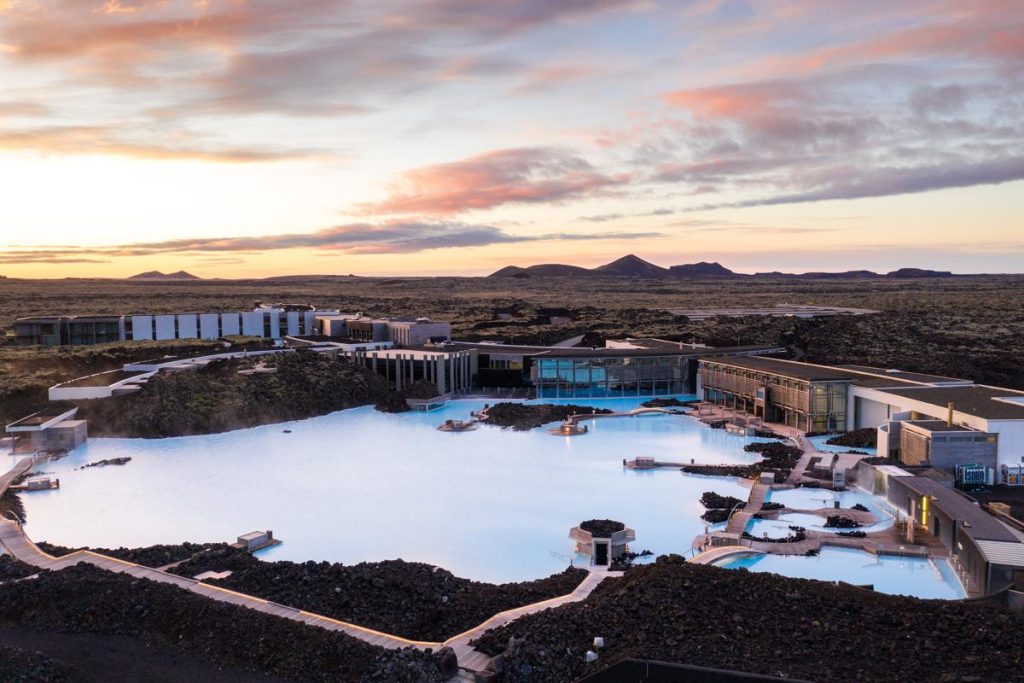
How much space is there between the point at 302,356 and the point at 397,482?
19.7m

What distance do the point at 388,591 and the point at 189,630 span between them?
138 inches

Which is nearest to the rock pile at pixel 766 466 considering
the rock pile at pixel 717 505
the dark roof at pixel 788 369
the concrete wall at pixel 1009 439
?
the rock pile at pixel 717 505

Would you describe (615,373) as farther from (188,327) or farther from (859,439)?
(188,327)

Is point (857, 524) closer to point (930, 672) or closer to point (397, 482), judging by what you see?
point (930, 672)

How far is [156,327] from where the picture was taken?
57.8 metres

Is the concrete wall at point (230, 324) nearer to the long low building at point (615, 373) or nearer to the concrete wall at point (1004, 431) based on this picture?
the long low building at point (615, 373)

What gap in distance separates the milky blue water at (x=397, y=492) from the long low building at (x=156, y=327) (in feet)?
87.7

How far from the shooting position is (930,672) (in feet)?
36.8

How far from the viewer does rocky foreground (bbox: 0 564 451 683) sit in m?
11.9

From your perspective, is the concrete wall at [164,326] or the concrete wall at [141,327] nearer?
the concrete wall at [141,327]

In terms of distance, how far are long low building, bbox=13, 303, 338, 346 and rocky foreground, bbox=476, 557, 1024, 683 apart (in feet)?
169

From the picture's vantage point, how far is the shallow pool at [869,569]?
16172mm

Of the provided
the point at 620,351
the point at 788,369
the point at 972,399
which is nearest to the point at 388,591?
the point at 972,399

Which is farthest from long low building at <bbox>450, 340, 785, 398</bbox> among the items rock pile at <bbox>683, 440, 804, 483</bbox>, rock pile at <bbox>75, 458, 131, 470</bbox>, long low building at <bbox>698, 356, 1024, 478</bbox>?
rock pile at <bbox>75, 458, 131, 470</bbox>
